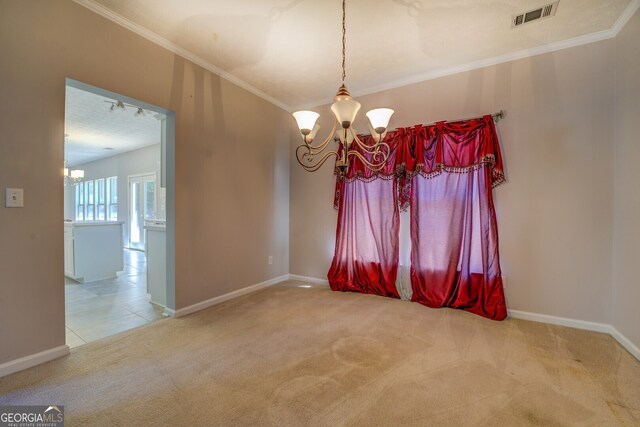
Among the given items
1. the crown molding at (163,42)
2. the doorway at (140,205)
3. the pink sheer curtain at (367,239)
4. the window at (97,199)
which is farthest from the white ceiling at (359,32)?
the window at (97,199)

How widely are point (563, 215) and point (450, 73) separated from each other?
1.89 metres

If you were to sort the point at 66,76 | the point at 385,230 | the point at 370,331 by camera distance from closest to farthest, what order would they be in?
the point at 66,76, the point at 370,331, the point at 385,230

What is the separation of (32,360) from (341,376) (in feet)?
7.05

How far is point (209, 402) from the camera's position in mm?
1552

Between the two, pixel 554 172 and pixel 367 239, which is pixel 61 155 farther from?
pixel 554 172

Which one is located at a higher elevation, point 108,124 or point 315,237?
point 108,124

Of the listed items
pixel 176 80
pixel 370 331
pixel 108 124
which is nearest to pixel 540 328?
pixel 370 331

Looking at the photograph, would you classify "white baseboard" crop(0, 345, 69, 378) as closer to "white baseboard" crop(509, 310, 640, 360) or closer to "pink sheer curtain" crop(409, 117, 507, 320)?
"pink sheer curtain" crop(409, 117, 507, 320)

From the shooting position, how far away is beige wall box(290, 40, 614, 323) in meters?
2.44

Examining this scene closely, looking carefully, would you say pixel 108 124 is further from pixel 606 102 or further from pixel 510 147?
pixel 606 102

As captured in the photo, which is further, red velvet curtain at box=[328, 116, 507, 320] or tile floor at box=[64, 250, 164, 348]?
red velvet curtain at box=[328, 116, 507, 320]

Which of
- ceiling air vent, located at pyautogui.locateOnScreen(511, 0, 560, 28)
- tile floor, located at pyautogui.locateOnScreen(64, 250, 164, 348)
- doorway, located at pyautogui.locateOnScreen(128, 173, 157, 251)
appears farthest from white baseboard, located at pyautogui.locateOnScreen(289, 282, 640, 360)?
doorway, located at pyautogui.locateOnScreen(128, 173, 157, 251)

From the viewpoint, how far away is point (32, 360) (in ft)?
6.12

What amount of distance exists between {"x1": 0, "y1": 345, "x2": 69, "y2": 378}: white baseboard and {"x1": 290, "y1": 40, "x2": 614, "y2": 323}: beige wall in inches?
156
